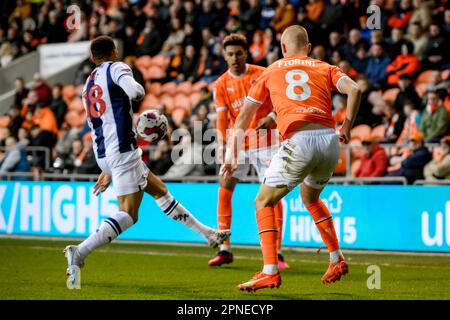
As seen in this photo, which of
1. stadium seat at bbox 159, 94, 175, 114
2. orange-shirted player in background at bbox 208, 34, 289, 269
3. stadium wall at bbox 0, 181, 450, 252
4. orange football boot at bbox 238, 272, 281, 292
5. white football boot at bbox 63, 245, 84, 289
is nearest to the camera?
orange football boot at bbox 238, 272, 281, 292

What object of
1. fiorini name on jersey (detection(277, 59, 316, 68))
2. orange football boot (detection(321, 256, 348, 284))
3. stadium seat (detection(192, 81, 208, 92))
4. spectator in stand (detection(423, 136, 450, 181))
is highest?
fiorini name on jersey (detection(277, 59, 316, 68))

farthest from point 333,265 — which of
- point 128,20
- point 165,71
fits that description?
point 128,20

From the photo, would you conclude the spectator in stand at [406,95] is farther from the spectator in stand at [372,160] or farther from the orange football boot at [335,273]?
the orange football boot at [335,273]

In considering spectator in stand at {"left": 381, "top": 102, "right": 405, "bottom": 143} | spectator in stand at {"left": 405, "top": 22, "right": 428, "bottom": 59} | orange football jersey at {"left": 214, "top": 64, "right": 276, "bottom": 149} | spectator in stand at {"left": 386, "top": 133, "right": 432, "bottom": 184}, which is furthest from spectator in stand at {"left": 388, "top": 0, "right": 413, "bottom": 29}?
orange football jersey at {"left": 214, "top": 64, "right": 276, "bottom": 149}

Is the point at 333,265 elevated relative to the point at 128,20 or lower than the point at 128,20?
lower

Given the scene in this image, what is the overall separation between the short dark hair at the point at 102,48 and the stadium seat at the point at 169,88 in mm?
11669

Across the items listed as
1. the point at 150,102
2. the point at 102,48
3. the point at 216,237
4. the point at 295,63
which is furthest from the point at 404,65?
the point at 102,48

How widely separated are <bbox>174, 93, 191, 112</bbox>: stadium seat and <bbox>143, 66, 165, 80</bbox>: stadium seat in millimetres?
1551

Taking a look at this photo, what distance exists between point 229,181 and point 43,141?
8825mm

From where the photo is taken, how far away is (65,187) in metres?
16.5

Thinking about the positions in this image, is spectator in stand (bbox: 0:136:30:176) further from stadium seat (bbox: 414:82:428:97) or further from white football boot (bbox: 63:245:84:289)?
white football boot (bbox: 63:245:84:289)

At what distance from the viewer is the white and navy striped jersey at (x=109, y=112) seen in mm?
8977

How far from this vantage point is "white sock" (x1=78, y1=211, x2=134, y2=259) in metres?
8.73

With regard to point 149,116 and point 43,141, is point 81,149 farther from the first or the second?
point 149,116
